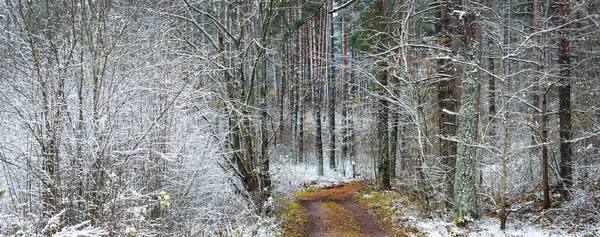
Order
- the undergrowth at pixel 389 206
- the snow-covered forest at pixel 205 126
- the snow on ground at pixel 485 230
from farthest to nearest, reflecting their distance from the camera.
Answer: the undergrowth at pixel 389 206
the snow on ground at pixel 485 230
the snow-covered forest at pixel 205 126

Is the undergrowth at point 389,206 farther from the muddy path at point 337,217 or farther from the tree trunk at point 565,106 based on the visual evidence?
the tree trunk at point 565,106

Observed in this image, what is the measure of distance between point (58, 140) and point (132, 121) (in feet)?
5.14

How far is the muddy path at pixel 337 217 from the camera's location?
32.1 ft

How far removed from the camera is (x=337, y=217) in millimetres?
11406

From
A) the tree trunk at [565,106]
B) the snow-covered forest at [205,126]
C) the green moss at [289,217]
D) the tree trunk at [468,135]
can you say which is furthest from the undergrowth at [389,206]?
the tree trunk at [565,106]

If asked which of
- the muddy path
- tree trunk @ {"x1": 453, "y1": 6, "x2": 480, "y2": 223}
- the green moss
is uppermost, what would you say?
tree trunk @ {"x1": 453, "y1": 6, "x2": 480, "y2": 223}

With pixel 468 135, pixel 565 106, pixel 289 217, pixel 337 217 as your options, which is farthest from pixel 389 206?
pixel 565 106

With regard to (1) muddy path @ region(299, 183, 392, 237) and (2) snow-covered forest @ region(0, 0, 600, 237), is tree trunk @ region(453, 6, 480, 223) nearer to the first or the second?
(2) snow-covered forest @ region(0, 0, 600, 237)

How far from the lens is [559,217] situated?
31.2 feet

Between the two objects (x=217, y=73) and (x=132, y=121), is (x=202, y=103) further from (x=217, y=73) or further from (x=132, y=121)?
(x=132, y=121)

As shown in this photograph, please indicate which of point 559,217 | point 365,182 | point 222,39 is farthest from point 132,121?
point 365,182

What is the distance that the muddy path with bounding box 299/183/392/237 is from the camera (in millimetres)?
9797

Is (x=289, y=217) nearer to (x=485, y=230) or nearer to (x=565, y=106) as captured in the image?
(x=485, y=230)

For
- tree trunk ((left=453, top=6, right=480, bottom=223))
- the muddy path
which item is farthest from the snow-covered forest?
the muddy path
